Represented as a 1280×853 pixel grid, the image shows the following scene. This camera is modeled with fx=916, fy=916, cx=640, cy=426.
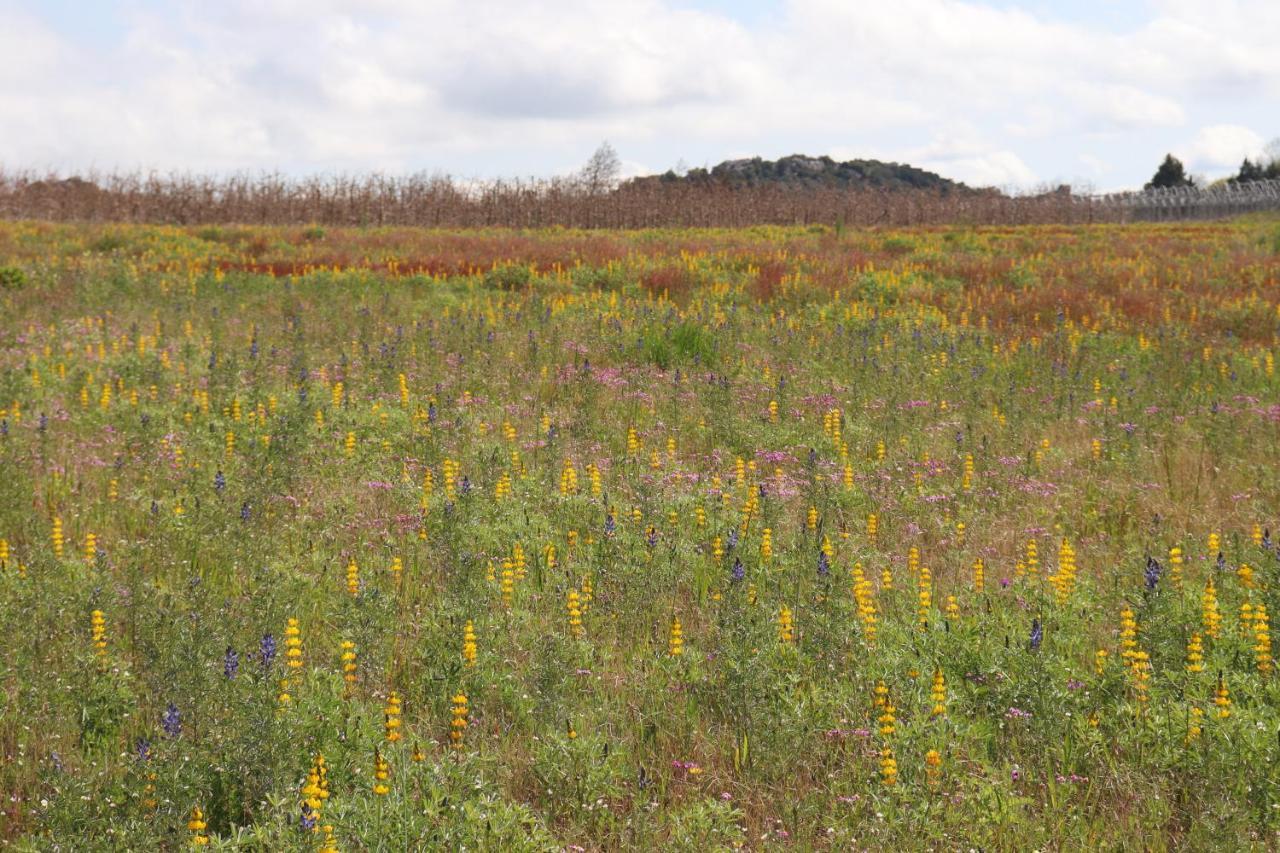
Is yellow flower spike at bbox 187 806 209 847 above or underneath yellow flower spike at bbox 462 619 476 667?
underneath

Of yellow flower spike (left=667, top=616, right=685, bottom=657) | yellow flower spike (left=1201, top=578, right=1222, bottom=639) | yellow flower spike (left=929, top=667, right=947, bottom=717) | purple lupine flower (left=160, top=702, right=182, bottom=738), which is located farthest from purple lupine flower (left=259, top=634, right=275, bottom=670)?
yellow flower spike (left=1201, top=578, right=1222, bottom=639)

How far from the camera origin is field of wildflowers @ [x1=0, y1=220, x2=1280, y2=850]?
337 cm

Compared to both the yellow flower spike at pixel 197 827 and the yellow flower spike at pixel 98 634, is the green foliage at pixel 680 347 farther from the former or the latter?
the yellow flower spike at pixel 197 827

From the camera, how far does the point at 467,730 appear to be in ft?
12.8

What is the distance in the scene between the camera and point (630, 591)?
16.5ft

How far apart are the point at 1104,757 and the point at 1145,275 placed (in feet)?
59.7

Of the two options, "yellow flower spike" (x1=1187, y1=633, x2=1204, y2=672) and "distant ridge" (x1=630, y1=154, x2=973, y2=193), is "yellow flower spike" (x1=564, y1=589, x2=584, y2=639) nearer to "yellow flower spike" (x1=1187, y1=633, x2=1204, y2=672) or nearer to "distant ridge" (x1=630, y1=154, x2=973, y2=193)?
"yellow flower spike" (x1=1187, y1=633, x2=1204, y2=672)

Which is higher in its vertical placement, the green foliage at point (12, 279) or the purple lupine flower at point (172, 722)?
the green foliage at point (12, 279)

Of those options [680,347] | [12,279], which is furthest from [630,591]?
[12,279]

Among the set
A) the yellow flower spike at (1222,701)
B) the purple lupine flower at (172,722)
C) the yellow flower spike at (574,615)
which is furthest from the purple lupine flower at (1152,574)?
the purple lupine flower at (172,722)

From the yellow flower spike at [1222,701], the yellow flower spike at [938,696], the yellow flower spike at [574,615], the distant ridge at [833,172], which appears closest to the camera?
the yellow flower spike at [1222,701]

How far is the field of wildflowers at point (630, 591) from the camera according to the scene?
337 centimetres

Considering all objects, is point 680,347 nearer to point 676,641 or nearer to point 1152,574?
point 676,641

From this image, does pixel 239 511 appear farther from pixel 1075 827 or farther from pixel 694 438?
pixel 1075 827
